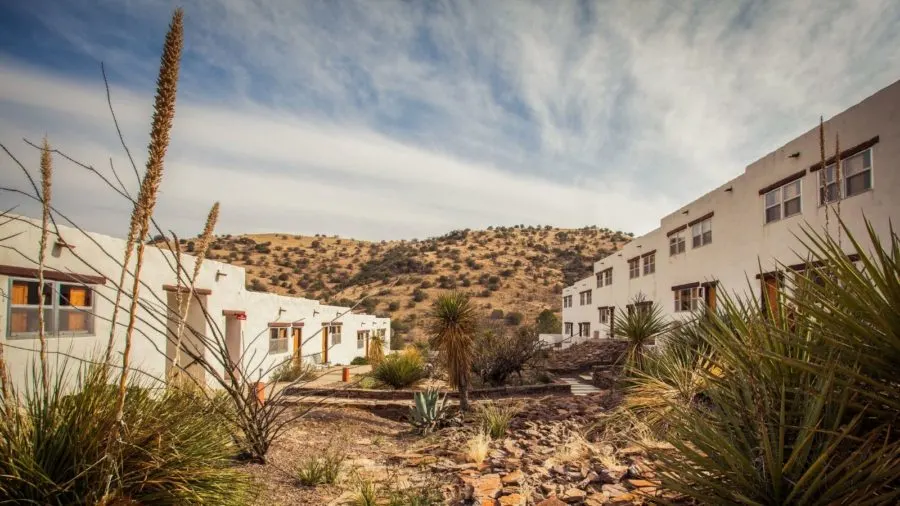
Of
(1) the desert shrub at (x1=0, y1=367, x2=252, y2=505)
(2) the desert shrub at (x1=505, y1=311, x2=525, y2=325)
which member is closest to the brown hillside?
(2) the desert shrub at (x1=505, y1=311, x2=525, y2=325)

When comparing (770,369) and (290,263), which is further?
(290,263)

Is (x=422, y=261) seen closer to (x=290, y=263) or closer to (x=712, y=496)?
(x=290, y=263)

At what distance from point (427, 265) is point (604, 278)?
2871 centimetres

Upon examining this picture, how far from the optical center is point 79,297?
12.7 metres

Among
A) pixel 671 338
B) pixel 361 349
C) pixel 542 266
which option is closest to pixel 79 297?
pixel 671 338

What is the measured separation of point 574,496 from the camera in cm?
512

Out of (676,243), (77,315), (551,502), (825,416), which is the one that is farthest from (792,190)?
(77,315)

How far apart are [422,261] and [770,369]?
56.7 m

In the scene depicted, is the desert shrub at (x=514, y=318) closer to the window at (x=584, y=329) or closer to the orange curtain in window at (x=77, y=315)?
the window at (x=584, y=329)

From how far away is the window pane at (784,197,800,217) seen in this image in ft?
45.7

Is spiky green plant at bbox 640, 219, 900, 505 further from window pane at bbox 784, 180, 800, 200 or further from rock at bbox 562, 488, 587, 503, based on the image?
window pane at bbox 784, 180, 800, 200

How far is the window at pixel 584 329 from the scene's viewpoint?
36.2 m

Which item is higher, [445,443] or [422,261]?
[422,261]

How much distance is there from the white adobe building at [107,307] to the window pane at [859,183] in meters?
12.2
